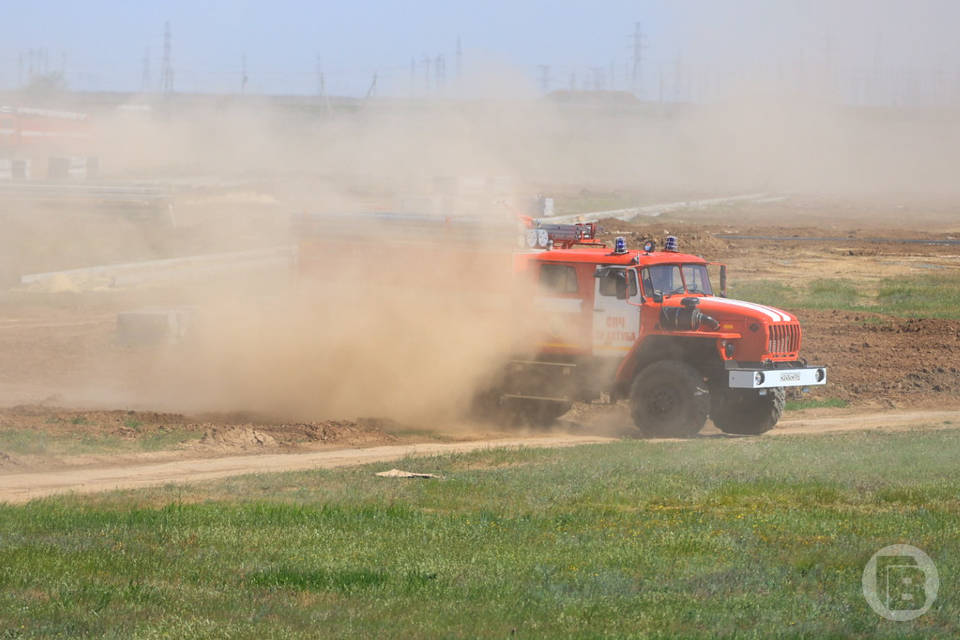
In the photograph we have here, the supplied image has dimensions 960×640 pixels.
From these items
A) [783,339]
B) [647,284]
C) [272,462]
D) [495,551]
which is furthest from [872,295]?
[495,551]

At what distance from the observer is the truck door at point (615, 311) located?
18094 mm

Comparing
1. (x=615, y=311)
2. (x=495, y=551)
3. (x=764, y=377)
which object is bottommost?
(x=495, y=551)

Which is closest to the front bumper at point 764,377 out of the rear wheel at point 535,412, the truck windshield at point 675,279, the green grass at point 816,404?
the truck windshield at point 675,279

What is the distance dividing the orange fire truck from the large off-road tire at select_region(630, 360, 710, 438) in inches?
0.6

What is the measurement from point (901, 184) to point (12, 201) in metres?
86.5

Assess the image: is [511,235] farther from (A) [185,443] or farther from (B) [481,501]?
(B) [481,501]

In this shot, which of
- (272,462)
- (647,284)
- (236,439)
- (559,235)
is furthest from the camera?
(559,235)

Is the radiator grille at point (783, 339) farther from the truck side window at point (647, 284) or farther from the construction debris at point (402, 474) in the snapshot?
the construction debris at point (402, 474)

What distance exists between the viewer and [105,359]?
24547 mm

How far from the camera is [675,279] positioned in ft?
60.3

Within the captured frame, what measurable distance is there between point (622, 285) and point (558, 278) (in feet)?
3.50

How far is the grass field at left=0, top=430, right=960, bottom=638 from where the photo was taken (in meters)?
8.15

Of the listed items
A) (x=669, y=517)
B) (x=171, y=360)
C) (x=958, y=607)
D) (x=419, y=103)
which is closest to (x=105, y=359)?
(x=171, y=360)

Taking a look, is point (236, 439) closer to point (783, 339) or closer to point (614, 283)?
point (614, 283)
